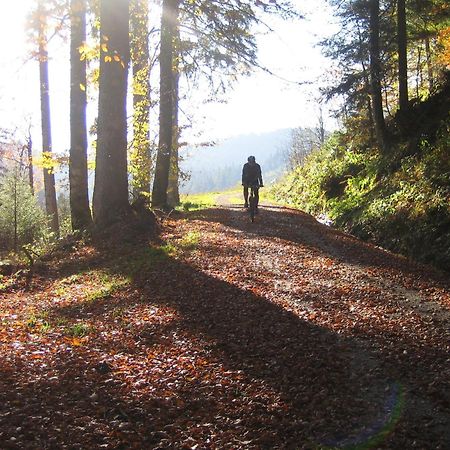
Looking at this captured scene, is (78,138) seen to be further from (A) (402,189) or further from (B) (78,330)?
(A) (402,189)

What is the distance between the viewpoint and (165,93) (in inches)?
615

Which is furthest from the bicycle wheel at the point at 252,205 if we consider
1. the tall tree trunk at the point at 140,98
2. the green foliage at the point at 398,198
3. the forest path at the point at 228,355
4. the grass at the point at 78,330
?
the grass at the point at 78,330

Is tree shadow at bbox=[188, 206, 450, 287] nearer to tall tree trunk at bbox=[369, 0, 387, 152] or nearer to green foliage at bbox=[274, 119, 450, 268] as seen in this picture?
green foliage at bbox=[274, 119, 450, 268]

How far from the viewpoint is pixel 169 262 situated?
892 centimetres

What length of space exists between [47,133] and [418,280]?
1649 cm

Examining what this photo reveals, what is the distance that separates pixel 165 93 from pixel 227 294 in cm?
1048

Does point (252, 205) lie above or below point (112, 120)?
below

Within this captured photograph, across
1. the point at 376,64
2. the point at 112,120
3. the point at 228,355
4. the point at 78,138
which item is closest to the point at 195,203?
the point at 78,138

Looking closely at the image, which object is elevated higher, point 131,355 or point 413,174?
point 413,174

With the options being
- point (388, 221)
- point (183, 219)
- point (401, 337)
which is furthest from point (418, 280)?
point (183, 219)

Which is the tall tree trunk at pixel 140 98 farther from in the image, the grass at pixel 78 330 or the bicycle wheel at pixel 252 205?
the grass at pixel 78 330

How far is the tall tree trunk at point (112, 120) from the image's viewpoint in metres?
10.5

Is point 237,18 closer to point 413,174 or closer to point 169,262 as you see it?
point 413,174

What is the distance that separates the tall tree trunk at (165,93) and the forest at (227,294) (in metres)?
0.06
